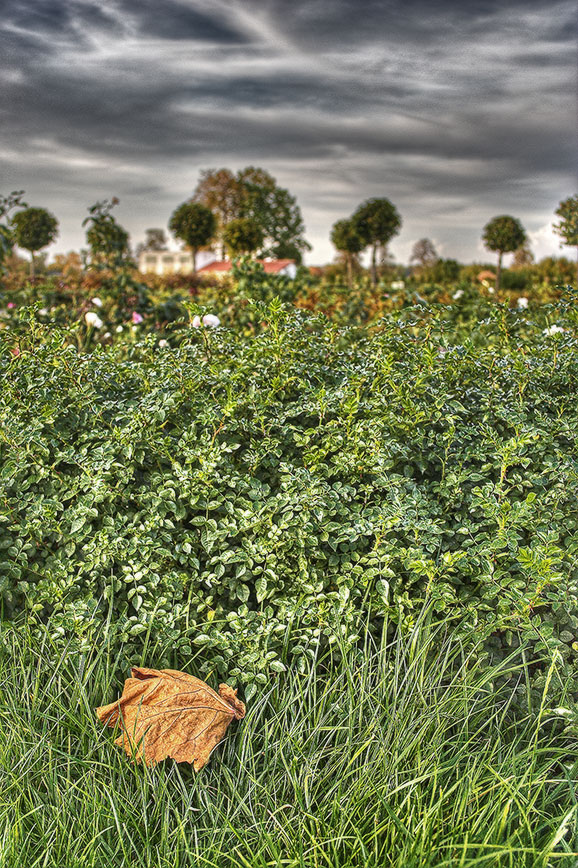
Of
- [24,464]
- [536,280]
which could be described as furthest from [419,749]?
[536,280]

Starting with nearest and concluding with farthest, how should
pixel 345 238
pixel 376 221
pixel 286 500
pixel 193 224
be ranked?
pixel 286 500
pixel 376 221
pixel 345 238
pixel 193 224

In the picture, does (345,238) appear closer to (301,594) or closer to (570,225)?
(570,225)

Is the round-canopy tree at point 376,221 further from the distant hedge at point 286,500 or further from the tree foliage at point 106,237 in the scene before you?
the distant hedge at point 286,500

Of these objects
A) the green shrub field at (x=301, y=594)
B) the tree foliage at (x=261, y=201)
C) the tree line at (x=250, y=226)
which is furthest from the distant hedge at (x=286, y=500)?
the tree foliage at (x=261, y=201)

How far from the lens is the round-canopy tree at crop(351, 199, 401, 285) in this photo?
20.2 meters

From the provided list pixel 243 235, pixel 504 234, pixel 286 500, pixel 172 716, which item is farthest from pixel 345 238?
pixel 172 716

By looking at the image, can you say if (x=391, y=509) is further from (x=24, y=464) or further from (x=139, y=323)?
(x=139, y=323)

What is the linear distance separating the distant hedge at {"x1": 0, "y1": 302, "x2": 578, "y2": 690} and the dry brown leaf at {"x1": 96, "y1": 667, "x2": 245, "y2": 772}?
3.7 inches

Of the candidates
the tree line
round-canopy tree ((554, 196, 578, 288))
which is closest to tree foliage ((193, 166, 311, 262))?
the tree line

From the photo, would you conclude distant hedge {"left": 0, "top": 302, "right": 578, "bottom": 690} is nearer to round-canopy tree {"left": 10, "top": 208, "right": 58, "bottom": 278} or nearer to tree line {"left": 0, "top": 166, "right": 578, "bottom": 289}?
tree line {"left": 0, "top": 166, "right": 578, "bottom": 289}

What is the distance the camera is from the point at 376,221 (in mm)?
20219

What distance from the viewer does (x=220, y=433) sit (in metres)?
2.42

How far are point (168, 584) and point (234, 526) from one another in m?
0.26

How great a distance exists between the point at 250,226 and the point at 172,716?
19005 millimetres
